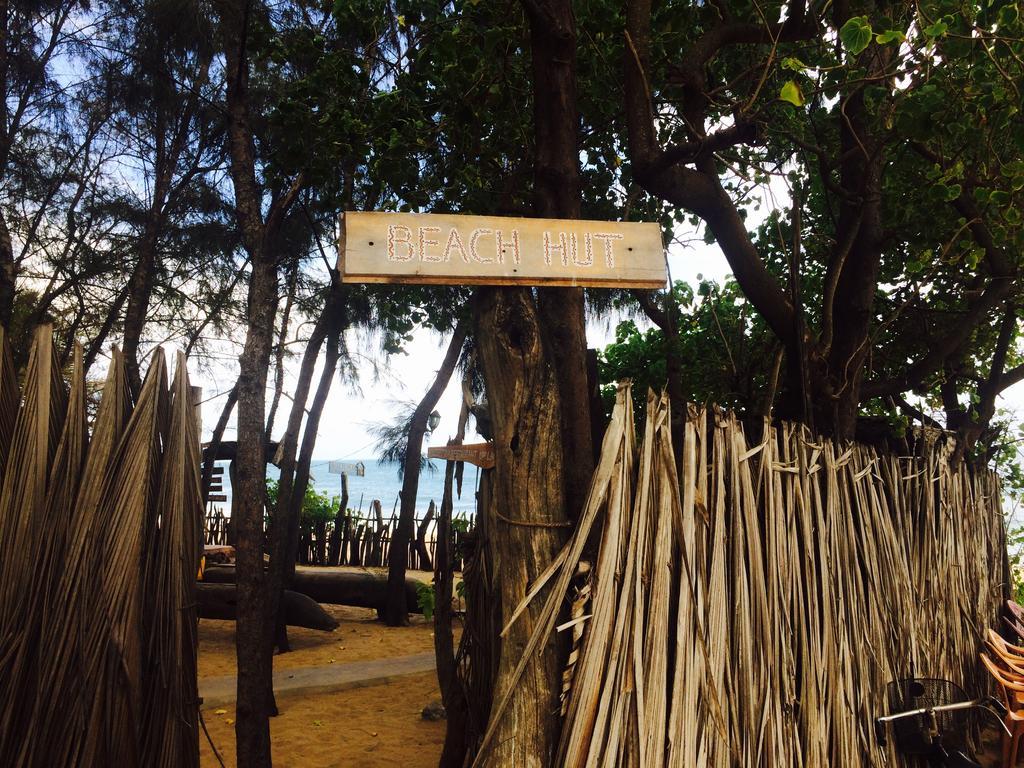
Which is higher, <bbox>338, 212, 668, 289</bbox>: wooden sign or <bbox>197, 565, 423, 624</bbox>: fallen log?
<bbox>338, 212, 668, 289</bbox>: wooden sign

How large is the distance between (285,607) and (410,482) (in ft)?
6.58

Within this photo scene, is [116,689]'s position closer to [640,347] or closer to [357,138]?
[357,138]

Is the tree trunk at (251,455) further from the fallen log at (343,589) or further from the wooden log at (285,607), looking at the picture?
the fallen log at (343,589)

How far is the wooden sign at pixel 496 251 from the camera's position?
1.95 meters

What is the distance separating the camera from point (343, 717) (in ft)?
15.7

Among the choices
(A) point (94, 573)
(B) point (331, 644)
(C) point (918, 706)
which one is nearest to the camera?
(A) point (94, 573)

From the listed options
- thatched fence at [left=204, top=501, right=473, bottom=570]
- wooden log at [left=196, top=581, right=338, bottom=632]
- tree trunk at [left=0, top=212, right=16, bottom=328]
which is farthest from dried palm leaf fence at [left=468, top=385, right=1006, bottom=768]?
thatched fence at [left=204, top=501, right=473, bottom=570]

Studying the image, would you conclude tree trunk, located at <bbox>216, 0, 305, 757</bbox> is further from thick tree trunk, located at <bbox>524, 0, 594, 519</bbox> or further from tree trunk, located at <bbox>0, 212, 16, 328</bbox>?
tree trunk, located at <bbox>0, 212, 16, 328</bbox>

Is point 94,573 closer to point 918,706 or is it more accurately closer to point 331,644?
point 918,706

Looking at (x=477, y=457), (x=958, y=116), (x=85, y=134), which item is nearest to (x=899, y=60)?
(x=958, y=116)

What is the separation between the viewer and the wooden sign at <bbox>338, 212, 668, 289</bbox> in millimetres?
1947

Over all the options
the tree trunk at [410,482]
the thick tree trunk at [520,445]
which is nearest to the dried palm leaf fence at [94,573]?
the thick tree trunk at [520,445]

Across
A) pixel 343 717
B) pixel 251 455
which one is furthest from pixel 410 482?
pixel 251 455

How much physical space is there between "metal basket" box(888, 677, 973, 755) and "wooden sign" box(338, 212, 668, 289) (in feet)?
5.98
